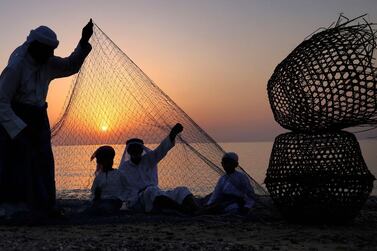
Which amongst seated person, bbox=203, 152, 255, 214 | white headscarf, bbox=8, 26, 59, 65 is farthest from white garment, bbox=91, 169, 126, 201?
white headscarf, bbox=8, 26, 59, 65

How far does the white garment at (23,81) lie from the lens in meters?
6.57

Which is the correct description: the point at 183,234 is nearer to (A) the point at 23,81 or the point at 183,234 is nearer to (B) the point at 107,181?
(B) the point at 107,181

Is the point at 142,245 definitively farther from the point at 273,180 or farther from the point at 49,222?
the point at 273,180

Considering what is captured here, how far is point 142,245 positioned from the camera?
17.2 ft

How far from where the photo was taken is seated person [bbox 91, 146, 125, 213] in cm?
812

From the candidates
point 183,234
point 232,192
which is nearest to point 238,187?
point 232,192

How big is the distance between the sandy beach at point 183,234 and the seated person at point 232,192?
0.64 meters

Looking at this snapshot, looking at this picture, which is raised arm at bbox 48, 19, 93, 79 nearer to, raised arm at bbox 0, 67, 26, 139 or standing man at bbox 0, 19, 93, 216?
standing man at bbox 0, 19, 93, 216

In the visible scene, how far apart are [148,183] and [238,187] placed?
4.72 ft

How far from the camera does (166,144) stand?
26.8ft

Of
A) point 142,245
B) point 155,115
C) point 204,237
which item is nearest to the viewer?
point 142,245

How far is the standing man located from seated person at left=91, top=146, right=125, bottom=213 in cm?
110

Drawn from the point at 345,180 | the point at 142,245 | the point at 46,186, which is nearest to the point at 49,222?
the point at 46,186

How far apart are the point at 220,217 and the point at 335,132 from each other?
6.35 ft
